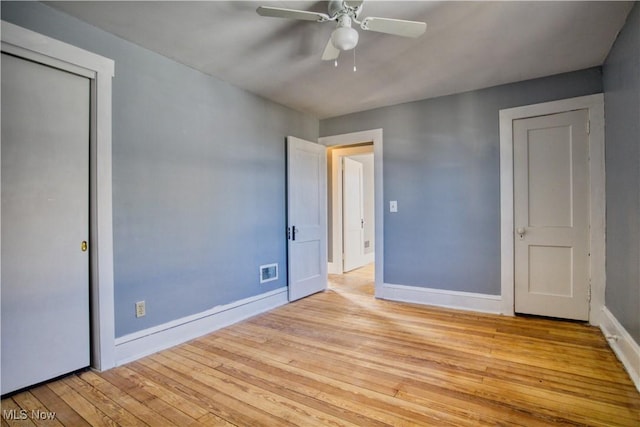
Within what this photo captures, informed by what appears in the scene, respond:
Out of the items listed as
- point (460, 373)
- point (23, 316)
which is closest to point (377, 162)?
point (460, 373)

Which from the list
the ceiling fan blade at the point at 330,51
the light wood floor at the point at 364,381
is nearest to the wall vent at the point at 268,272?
the light wood floor at the point at 364,381

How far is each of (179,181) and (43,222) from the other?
0.96 metres

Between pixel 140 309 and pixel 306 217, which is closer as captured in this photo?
pixel 140 309

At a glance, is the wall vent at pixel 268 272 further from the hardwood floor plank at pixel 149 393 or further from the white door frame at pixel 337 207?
the white door frame at pixel 337 207

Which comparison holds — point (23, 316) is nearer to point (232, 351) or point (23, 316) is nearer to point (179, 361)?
point (179, 361)

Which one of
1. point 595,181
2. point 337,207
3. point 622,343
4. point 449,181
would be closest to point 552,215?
point 595,181

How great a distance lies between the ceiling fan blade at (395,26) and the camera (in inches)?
72.9

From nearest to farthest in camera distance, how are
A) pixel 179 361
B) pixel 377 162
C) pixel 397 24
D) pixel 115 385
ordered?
pixel 397 24
pixel 115 385
pixel 179 361
pixel 377 162

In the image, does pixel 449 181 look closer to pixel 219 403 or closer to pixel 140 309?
pixel 219 403

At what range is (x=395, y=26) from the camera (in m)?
1.90

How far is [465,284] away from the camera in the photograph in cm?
352

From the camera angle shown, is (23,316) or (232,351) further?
(232,351)

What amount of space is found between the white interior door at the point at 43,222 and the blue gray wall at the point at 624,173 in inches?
144

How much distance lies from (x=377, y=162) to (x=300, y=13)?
242cm
